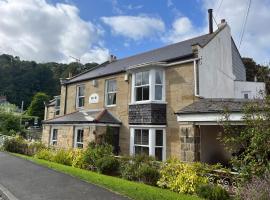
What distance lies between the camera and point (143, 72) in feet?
58.8

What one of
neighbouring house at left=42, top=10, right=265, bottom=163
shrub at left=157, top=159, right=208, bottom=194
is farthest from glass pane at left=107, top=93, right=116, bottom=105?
shrub at left=157, top=159, right=208, bottom=194

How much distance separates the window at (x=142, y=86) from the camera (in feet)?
57.7

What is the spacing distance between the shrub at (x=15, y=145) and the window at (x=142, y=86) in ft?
36.8

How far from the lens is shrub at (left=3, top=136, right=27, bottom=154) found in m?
22.3

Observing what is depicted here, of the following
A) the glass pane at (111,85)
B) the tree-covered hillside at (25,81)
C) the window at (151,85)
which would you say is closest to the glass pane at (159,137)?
the window at (151,85)

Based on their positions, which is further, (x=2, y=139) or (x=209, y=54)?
(x=2, y=139)

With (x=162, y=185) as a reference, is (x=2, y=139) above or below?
above

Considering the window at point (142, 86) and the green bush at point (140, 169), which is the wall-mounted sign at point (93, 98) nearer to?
the window at point (142, 86)

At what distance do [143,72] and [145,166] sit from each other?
7.91 m

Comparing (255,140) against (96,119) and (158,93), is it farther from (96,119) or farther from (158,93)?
(96,119)

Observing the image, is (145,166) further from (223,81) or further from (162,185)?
(223,81)

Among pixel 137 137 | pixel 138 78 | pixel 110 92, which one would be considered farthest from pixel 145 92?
pixel 110 92

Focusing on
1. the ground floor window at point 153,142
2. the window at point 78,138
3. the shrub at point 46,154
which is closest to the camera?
the ground floor window at point 153,142

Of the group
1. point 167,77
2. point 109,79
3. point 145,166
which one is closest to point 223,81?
point 167,77
